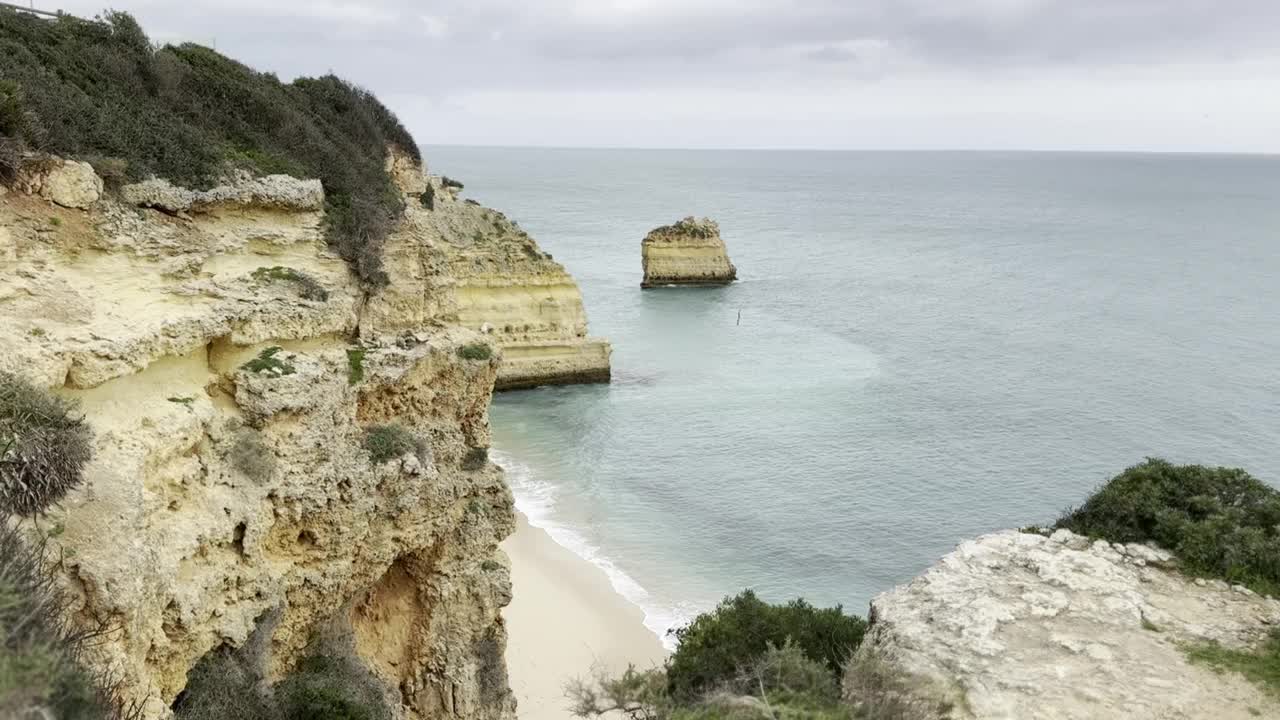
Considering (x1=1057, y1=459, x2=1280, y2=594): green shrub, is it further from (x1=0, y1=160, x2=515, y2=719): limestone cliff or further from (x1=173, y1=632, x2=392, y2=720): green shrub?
(x1=173, y1=632, x2=392, y2=720): green shrub

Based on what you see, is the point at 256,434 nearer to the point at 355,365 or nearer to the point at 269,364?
the point at 269,364

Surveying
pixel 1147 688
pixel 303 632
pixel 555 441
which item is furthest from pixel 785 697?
pixel 555 441

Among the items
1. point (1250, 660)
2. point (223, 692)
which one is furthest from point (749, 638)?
point (223, 692)

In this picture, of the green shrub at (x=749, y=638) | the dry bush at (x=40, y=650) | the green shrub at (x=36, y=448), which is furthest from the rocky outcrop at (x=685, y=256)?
the dry bush at (x=40, y=650)

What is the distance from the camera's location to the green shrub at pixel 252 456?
1184 cm

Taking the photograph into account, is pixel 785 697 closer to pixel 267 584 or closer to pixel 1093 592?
pixel 1093 592

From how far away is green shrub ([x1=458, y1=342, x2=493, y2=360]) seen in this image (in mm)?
15523

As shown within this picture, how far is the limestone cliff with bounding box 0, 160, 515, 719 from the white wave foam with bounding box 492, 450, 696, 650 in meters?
10.1

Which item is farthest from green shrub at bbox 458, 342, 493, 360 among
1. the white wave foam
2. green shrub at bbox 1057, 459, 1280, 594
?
the white wave foam

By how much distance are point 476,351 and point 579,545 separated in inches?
631

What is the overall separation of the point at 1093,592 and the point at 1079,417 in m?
34.3

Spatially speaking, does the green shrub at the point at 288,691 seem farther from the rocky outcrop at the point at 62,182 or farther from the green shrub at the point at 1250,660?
the green shrub at the point at 1250,660

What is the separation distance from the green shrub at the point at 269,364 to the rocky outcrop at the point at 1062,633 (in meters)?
8.37

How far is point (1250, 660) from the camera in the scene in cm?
1030
